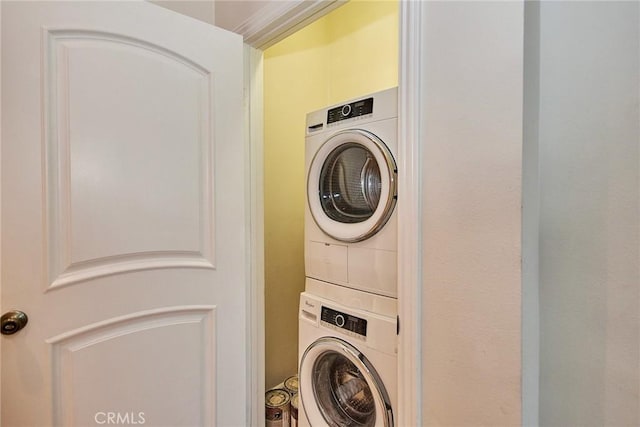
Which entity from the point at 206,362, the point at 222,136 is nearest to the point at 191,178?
the point at 222,136

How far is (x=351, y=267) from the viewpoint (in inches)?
54.1

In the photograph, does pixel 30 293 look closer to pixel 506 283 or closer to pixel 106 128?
pixel 106 128

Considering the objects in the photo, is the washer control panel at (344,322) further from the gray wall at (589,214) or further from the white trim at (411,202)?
the gray wall at (589,214)

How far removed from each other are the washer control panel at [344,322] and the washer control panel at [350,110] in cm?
82

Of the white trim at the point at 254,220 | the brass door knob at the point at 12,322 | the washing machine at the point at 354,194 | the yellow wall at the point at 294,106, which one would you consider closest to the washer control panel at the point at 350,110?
the washing machine at the point at 354,194

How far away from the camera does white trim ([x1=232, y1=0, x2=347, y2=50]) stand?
3.85 feet

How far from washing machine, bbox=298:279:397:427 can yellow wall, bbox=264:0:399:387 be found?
473mm

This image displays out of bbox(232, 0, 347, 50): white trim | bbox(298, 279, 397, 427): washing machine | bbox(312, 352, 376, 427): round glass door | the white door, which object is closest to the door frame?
bbox(298, 279, 397, 427): washing machine

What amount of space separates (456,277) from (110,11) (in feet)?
4.06

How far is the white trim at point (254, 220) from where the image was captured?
150 cm

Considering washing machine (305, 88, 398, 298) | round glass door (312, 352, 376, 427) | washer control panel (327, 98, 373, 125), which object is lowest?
round glass door (312, 352, 376, 427)

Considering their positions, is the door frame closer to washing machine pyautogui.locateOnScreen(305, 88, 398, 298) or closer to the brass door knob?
washing machine pyautogui.locateOnScreen(305, 88, 398, 298)

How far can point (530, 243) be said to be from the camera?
2.43 feet

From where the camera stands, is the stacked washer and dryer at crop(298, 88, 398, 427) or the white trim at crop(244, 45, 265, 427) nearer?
the stacked washer and dryer at crop(298, 88, 398, 427)
